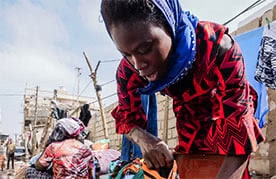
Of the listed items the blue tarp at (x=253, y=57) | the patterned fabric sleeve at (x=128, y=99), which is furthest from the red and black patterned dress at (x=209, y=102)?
the blue tarp at (x=253, y=57)

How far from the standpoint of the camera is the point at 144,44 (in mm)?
990

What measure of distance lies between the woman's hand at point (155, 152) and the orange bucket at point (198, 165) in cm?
7

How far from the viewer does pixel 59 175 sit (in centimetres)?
377

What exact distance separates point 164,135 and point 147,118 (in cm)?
440

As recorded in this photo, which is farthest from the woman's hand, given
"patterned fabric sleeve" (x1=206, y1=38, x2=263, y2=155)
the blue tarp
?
the blue tarp

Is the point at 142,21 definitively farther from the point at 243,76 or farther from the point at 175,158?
the point at 175,158

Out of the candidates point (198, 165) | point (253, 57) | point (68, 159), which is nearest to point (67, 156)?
point (68, 159)

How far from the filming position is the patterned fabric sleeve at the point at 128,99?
1.33 metres

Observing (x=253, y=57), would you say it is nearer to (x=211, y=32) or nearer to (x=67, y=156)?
(x=211, y=32)

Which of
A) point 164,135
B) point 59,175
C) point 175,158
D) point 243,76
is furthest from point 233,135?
point 164,135

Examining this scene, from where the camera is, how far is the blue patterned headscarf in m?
1.06

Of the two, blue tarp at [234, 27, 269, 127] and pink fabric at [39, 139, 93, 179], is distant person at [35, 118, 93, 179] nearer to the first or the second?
pink fabric at [39, 139, 93, 179]

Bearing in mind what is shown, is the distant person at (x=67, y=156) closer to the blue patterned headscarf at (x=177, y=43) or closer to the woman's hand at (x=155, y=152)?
the woman's hand at (x=155, y=152)

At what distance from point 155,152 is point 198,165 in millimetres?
174
